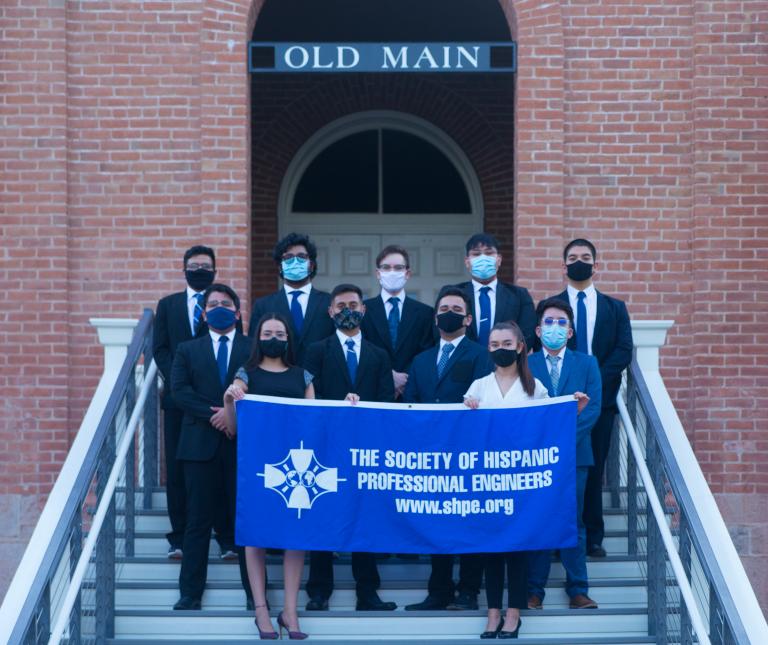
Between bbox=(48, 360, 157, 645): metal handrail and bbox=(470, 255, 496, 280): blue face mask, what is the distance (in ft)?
7.36

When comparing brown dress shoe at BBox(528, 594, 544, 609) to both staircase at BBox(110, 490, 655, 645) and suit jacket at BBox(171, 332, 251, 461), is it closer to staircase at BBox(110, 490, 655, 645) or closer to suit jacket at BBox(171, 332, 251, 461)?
staircase at BBox(110, 490, 655, 645)

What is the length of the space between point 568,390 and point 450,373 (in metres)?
0.71

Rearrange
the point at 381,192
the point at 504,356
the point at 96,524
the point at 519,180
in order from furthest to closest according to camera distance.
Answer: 1. the point at 381,192
2. the point at 519,180
3. the point at 504,356
4. the point at 96,524

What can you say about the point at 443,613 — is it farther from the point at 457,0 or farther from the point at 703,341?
the point at 457,0

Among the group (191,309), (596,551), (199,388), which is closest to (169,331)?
(191,309)

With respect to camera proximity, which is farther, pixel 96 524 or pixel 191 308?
pixel 191 308

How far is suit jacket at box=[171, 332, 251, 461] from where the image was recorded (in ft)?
27.9

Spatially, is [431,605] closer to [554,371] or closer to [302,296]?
[554,371]

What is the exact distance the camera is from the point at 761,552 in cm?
1131

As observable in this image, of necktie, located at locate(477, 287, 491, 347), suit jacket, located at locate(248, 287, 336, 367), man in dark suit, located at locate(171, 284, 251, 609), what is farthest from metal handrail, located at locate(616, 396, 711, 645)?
man in dark suit, located at locate(171, 284, 251, 609)

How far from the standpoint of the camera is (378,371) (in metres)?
8.59

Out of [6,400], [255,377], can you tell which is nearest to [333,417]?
[255,377]

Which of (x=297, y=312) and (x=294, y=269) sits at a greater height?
(x=294, y=269)

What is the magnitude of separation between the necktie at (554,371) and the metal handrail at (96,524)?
8.47 ft
